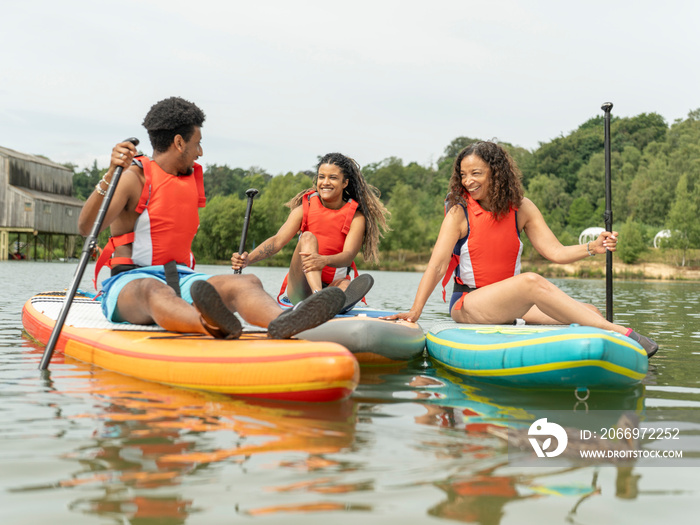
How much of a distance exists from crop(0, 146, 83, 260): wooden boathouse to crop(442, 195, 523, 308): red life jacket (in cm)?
3800

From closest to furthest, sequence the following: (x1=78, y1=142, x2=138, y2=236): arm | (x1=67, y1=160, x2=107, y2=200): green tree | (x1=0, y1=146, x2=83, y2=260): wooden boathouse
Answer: (x1=78, y1=142, x2=138, y2=236): arm → (x1=0, y1=146, x2=83, y2=260): wooden boathouse → (x1=67, y1=160, x2=107, y2=200): green tree

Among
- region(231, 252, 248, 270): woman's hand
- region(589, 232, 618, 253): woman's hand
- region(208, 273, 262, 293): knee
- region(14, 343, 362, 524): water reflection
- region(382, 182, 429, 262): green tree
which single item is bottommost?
region(14, 343, 362, 524): water reflection

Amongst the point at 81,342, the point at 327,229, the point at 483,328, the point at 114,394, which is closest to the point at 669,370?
the point at 483,328

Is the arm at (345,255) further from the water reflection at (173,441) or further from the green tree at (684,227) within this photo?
the green tree at (684,227)

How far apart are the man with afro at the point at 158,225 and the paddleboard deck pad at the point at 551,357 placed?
4.54ft

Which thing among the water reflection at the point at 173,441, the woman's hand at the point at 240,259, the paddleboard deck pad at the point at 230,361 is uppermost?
the woman's hand at the point at 240,259

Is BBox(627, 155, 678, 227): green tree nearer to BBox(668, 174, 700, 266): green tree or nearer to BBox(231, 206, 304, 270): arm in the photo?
BBox(668, 174, 700, 266): green tree

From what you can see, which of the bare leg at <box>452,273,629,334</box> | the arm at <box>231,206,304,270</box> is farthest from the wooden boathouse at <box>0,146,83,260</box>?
the bare leg at <box>452,273,629,334</box>

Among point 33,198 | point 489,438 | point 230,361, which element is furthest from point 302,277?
point 33,198

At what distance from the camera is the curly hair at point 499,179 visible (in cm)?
482

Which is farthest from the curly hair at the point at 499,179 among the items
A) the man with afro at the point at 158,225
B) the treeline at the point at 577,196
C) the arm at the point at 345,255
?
the treeline at the point at 577,196

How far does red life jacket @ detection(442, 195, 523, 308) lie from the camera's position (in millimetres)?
4848

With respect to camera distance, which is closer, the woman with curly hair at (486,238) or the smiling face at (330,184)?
the woman with curly hair at (486,238)

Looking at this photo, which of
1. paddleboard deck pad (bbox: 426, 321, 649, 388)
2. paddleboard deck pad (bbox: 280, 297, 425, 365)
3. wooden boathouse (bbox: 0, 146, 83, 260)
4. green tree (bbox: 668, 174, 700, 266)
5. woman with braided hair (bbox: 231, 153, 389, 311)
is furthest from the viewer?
green tree (bbox: 668, 174, 700, 266)
